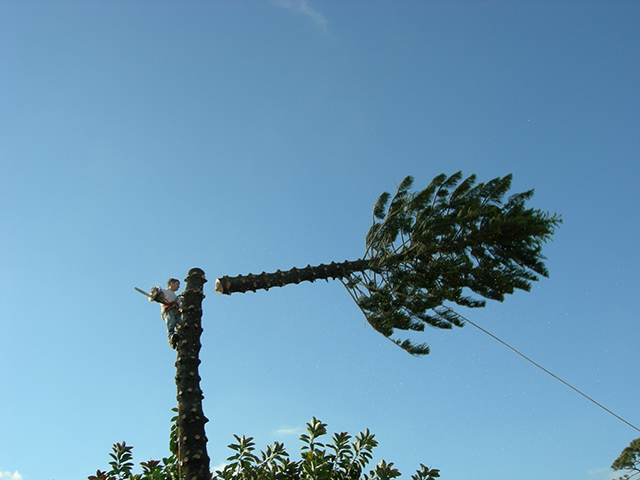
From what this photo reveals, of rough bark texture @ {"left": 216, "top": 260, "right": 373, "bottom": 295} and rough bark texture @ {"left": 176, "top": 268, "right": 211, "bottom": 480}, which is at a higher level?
rough bark texture @ {"left": 216, "top": 260, "right": 373, "bottom": 295}

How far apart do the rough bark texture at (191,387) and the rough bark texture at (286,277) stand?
1.28ft

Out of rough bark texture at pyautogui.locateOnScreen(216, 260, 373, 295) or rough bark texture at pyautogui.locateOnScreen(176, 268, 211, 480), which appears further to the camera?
rough bark texture at pyautogui.locateOnScreen(216, 260, 373, 295)

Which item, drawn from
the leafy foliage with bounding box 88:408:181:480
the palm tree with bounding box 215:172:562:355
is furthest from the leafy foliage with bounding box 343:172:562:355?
the leafy foliage with bounding box 88:408:181:480

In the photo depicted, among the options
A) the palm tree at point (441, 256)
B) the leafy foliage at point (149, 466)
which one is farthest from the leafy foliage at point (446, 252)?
the leafy foliage at point (149, 466)

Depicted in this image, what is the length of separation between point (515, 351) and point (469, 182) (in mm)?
3176

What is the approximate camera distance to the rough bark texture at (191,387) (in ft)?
18.3

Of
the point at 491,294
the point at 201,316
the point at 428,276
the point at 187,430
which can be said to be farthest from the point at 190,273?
the point at 491,294

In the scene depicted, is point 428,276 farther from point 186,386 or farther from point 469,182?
point 186,386

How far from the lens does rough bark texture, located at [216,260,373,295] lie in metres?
7.17

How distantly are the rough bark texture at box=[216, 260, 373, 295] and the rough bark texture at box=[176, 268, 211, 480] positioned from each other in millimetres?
390

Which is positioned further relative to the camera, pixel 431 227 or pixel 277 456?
pixel 431 227

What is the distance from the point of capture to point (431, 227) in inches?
332

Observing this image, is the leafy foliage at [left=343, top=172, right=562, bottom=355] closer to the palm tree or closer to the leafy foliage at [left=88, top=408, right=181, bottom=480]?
the palm tree

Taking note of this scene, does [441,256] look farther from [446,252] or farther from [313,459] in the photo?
[313,459]
